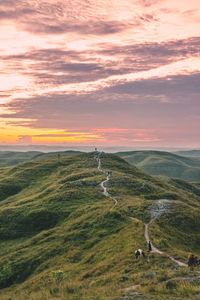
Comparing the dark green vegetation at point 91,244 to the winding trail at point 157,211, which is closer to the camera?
the dark green vegetation at point 91,244

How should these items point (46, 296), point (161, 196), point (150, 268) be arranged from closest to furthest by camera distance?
point (46, 296) < point (150, 268) < point (161, 196)

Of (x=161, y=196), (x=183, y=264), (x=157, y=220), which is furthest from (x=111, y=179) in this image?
(x=183, y=264)

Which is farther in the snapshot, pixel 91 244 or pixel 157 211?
pixel 157 211

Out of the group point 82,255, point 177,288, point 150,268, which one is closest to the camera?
point 177,288

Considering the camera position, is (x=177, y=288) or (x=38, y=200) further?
(x=38, y=200)

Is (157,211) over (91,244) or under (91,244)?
over

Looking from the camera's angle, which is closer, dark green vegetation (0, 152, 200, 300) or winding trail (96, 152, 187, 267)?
dark green vegetation (0, 152, 200, 300)

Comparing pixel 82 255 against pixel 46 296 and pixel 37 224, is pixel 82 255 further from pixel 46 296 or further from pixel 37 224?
pixel 37 224

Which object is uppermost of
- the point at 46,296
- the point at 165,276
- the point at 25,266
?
the point at 165,276
